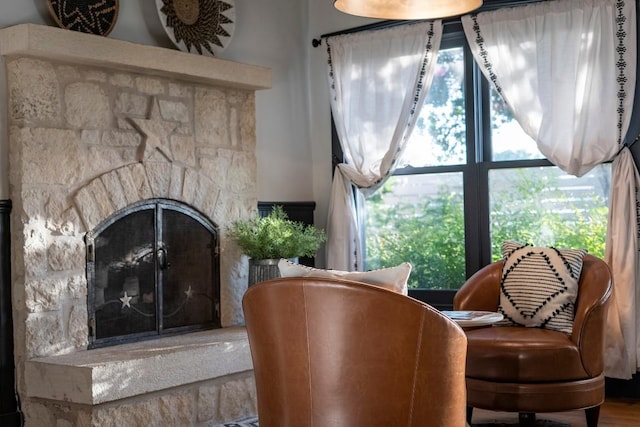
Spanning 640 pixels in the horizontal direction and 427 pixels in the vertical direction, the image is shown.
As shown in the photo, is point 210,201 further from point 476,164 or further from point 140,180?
point 476,164

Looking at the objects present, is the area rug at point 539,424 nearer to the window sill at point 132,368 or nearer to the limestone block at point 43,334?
the window sill at point 132,368

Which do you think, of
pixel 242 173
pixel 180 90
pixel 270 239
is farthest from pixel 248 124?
pixel 270 239

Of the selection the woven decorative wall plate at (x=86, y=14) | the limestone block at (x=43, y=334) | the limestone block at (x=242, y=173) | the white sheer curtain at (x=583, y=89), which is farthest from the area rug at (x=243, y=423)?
the woven decorative wall plate at (x=86, y=14)

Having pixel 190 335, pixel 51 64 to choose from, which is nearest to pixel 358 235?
pixel 190 335

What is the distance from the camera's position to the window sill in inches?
151

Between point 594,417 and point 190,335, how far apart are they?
2.13 meters

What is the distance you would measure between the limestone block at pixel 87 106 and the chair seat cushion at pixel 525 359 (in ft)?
7.00

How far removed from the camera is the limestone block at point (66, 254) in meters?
4.15

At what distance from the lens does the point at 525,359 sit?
3760 mm

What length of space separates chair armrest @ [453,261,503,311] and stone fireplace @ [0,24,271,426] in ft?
3.76

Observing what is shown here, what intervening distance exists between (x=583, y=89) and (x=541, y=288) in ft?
4.35

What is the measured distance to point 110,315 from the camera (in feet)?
14.6

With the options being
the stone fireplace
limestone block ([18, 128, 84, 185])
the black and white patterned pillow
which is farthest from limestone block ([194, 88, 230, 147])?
the black and white patterned pillow

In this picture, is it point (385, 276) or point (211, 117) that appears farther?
point (211, 117)
